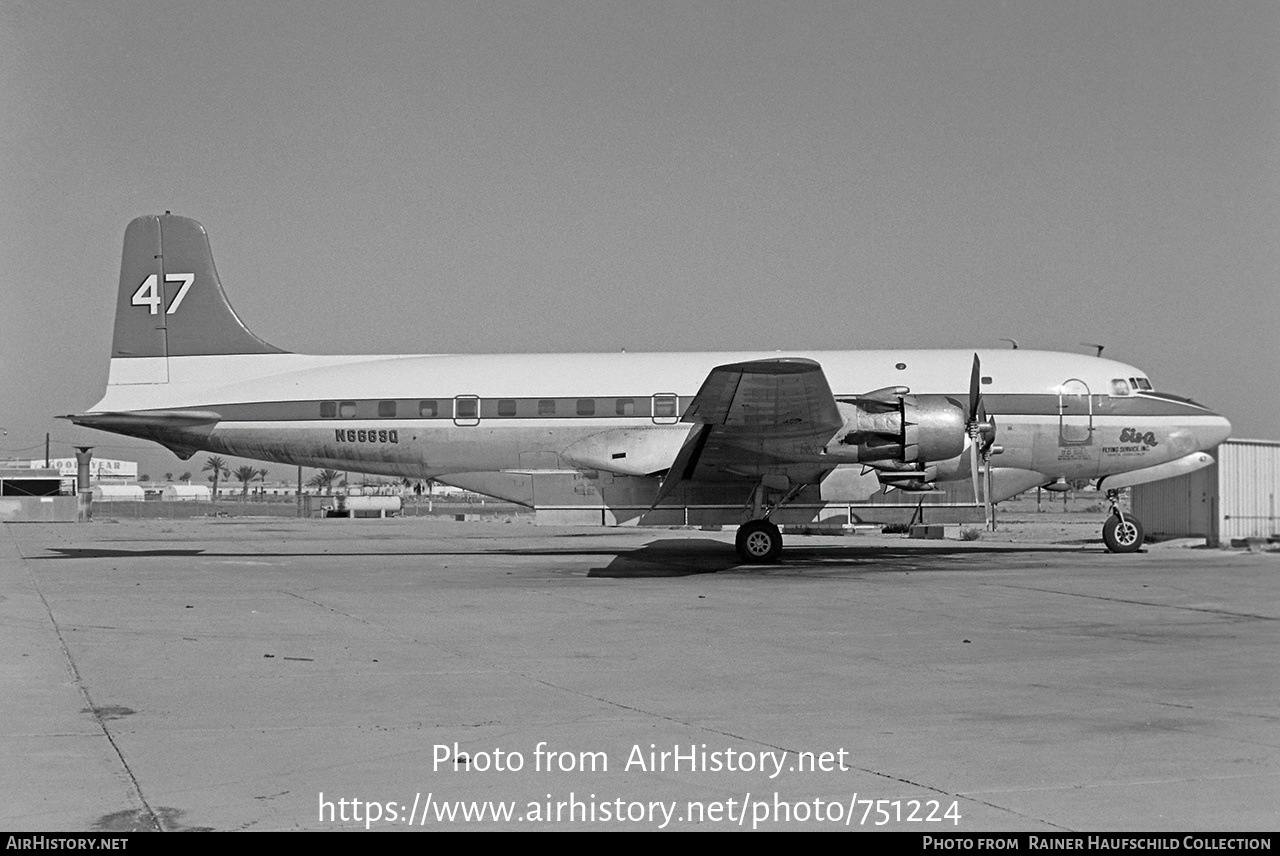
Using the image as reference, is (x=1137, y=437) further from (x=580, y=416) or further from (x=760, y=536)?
(x=580, y=416)

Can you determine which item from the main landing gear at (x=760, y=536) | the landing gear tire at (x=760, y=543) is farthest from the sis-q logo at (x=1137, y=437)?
the landing gear tire at (x=760, y=543)

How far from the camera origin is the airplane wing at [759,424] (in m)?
17.2

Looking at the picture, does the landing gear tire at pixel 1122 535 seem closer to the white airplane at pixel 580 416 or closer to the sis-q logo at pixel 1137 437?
the white airplane at pixel 580 416

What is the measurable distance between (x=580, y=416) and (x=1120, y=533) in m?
11.7

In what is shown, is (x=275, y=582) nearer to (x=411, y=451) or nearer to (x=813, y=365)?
(x=411, y=451)

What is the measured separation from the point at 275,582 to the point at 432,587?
9.00ft

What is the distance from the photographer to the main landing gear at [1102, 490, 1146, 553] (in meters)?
23.7

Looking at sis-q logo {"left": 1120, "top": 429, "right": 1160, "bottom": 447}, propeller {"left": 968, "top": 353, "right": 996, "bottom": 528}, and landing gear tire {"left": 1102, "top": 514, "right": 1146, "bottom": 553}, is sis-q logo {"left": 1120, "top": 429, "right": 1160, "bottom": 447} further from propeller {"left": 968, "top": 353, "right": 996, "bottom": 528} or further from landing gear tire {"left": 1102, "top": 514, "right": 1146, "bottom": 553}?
propeller {"left": 968, "top": 353, "right": 996, "bottom": 528}

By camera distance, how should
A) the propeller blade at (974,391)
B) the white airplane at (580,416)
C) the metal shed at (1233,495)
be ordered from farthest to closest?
the metal shed at (1233,495) < the white airplane at (580,416) < the propeller blade at (974,391)

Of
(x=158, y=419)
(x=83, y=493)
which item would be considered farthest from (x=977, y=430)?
(x=83, y=493)

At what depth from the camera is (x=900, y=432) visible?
19078mm

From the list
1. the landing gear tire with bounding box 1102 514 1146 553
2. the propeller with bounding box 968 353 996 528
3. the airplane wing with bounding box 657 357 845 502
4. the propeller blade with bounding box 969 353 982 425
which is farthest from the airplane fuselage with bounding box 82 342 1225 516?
the airplane wing with bounding box 657 357 845 502

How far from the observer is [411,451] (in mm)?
22500
